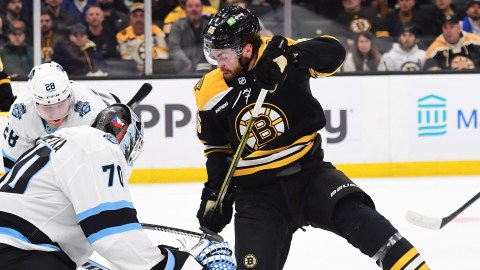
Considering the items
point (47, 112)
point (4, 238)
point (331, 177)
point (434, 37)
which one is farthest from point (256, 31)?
point (434, 37)

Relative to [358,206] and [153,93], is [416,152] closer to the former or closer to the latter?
[153,93]

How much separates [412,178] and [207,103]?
4.12 metres

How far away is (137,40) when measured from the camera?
24.8ft

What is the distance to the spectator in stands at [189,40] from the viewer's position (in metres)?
7.54

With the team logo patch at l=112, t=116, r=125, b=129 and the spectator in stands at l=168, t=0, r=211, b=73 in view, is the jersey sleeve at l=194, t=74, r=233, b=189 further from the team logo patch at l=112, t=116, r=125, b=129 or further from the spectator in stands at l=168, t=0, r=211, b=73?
the spectator in stands at l=168, t=0, r=211, b=73

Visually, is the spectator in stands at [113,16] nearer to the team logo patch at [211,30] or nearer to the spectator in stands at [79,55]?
the spectator in stands at [79,55]

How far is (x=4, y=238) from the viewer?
2.41m

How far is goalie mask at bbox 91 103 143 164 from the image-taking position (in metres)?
2.55

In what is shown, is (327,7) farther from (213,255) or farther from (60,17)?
(213,255)

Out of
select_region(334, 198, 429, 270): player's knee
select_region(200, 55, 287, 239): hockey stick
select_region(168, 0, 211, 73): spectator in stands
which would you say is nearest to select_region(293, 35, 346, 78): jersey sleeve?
select_region(200, 55, 287, 239): hockey stick

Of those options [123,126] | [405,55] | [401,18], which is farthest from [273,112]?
[401,18]

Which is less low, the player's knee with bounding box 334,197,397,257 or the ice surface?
the player's knee with bounding box 334,197,397,257

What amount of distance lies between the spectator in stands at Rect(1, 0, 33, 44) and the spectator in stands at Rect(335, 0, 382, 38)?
7.13ft

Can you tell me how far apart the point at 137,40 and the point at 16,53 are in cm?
84
